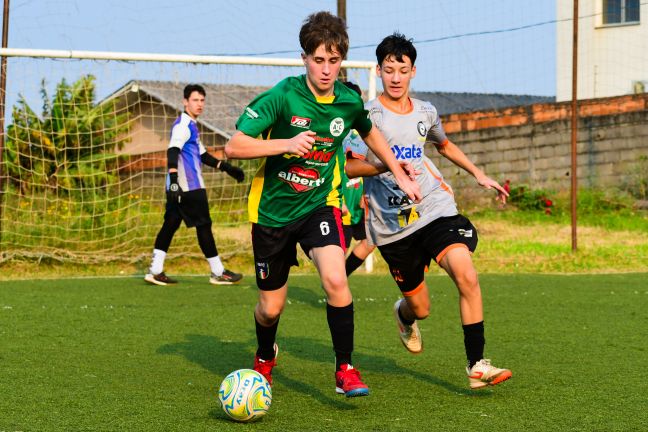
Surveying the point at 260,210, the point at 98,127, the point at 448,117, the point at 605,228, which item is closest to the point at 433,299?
the point at 260,210

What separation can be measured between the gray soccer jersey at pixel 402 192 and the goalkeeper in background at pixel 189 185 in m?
4.84

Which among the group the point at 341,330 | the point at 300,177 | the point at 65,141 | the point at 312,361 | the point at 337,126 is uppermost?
the point at 65,141

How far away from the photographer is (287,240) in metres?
5.22

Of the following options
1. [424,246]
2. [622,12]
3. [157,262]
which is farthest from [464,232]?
[622,12]

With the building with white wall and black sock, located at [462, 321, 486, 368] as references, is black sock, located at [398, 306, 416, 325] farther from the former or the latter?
the building with white wall

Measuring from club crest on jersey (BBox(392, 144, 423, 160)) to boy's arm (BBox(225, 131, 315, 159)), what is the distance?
3.91ft

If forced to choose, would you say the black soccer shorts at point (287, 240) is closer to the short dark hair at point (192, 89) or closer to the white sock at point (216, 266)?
the short dark hair at point (192, 89)

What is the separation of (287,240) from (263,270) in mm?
221

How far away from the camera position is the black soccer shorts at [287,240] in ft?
16.8

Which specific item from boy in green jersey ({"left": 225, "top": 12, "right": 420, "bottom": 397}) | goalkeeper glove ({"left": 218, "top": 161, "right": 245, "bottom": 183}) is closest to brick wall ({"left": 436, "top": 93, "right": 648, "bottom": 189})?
goalkeeper glove ({"left": 218, "top": 161, "right": 245, "bottom": 183})

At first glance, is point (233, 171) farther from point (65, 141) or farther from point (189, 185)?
point (65, 141)

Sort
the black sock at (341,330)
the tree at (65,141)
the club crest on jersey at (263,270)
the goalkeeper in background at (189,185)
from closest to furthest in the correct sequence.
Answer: the black sock at (341,330) < the club crest on jersey at (263,270) < the goalkeeper in background at (189,185) < the tree at (65,141)

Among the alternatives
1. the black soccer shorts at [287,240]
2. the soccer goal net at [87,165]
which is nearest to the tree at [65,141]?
the soccer goal net at [87,165]

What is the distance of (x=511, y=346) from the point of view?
22.5 feet
